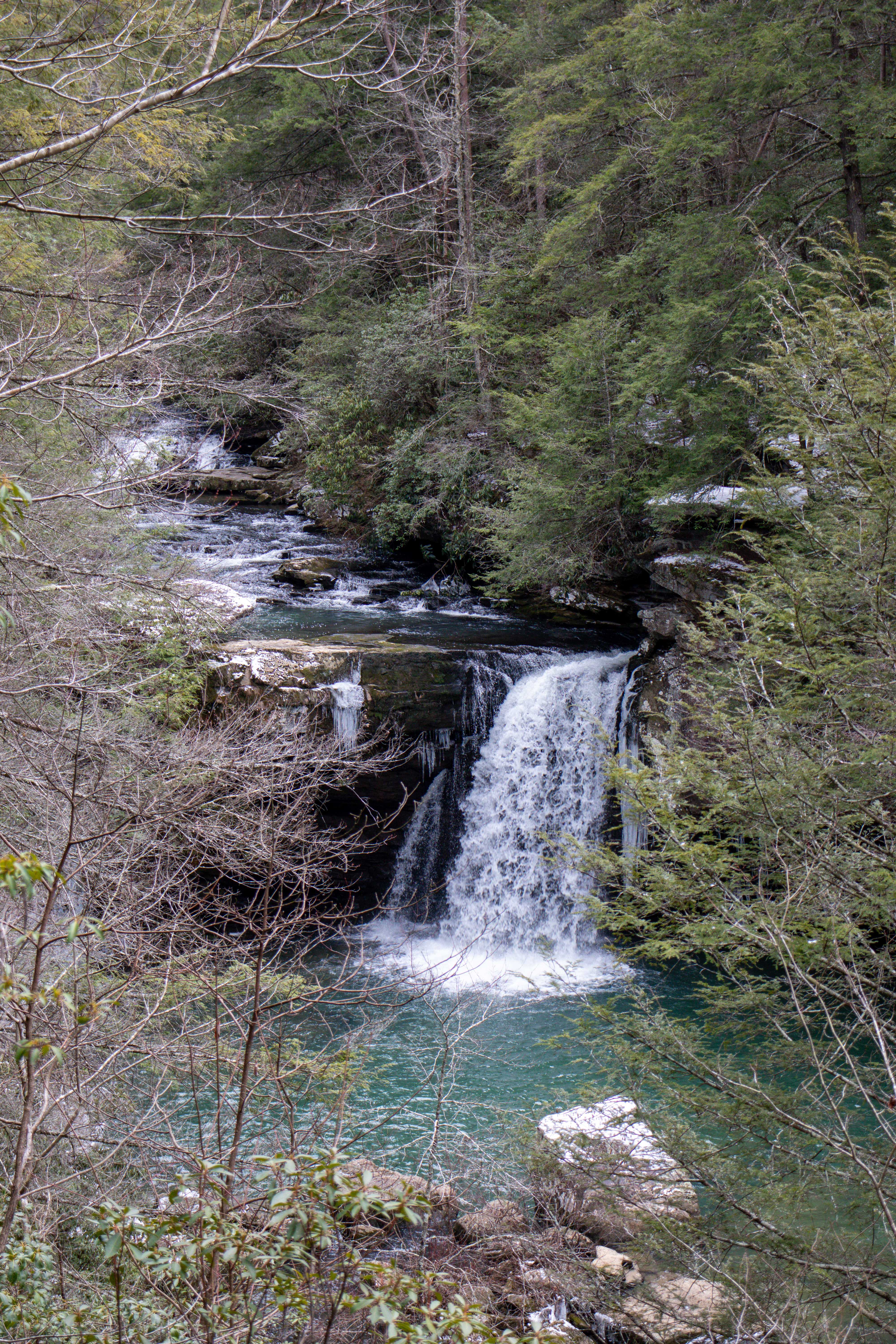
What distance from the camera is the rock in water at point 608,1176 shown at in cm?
414

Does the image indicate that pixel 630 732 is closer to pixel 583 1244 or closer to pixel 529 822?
pixel 529 822

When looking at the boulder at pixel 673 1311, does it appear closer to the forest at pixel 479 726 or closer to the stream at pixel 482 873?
the forest at pixel 479 726

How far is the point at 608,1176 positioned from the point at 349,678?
6.71 meters

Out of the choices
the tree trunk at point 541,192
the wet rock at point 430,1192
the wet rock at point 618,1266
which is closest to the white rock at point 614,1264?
the wet rock at point 618,1266

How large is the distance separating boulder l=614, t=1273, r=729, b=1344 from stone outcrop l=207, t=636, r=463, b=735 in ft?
19.9

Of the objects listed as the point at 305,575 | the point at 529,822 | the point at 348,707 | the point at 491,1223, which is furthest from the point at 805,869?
the point at 305,575

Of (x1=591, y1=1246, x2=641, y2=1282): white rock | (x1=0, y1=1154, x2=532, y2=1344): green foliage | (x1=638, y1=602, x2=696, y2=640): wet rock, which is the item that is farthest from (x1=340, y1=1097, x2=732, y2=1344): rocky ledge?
(x1=638, y1=602, x2=696, y2=640): wet rock

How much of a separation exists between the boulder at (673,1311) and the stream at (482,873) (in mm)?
981

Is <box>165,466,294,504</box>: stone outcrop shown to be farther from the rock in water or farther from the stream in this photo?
the rock in water

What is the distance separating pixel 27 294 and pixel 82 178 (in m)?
5.00

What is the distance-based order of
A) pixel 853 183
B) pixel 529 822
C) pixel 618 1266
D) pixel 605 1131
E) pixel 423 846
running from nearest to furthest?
pixel 618 1266
pixel 605 1131
pixel 853 183
pixel 529 822
pixel 423 846

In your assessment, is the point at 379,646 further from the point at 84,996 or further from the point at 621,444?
the point at 84,996

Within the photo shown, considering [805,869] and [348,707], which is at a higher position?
[805,869]

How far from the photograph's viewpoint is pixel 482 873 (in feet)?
34.1
